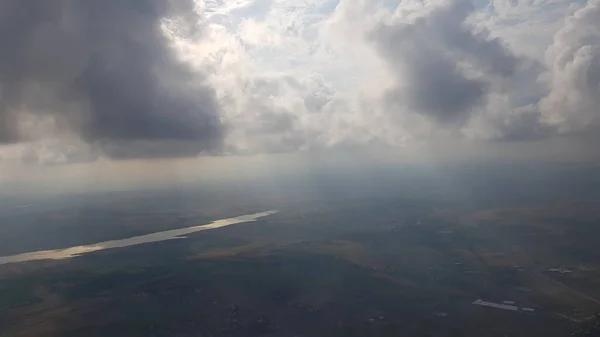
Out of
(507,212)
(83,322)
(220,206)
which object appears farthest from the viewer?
(220,206)

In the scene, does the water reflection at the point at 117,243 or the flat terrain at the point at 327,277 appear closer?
the flat terrain at the point at 327,277

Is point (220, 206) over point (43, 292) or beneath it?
over

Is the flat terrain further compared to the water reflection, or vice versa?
the water reflection

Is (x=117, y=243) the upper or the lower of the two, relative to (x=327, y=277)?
upper

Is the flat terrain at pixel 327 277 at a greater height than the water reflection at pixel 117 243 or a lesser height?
lesser

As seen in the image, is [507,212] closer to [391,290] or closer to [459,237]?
[459,237]

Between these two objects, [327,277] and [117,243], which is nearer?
[327,277]

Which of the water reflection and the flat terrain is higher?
the water reflection

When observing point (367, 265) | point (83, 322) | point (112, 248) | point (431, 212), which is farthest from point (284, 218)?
point (83, 322)
